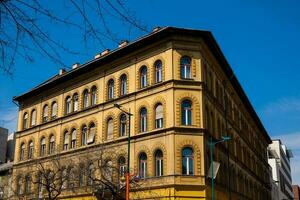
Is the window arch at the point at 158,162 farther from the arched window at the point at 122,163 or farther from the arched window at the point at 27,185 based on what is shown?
the arched window at the point at 27,185

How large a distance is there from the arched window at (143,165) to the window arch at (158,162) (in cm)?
111

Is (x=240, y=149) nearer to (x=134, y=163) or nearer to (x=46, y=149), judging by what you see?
(x=134, y=163)

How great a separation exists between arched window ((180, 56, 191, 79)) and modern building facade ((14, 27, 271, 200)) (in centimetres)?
9

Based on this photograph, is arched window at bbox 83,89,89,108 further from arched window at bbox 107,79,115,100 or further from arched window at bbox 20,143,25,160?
arched window at bbox 20,143,25,160

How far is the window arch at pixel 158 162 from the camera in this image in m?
31.5

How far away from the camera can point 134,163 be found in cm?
3306

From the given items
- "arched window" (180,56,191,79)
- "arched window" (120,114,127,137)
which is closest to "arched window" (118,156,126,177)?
"arched window" (120,114,127,137)

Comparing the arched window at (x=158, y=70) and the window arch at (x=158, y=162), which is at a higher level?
the arched window at (x=158, y=70)

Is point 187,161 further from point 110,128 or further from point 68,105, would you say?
point 68,105

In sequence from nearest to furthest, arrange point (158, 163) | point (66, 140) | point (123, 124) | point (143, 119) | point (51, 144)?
point (158, 163)
point (143, 119)
point (123, 124)
point (66, 140)
point (51, 144)

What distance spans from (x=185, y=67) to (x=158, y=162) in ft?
24.9

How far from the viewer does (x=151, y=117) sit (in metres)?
33.1

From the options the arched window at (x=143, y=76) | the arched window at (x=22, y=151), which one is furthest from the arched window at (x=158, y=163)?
the arched window at (x=22, y=151)

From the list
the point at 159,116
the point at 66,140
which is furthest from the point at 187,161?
the point at 66,140
